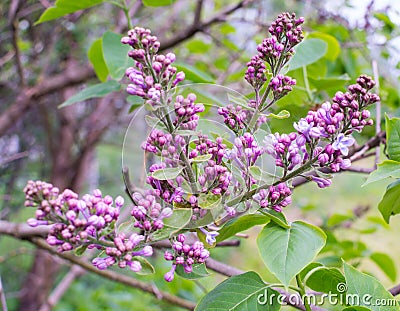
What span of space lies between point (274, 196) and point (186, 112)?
126mm

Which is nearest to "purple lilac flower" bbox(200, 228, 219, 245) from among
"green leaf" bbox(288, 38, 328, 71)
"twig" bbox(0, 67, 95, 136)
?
"green leaf" bbox(288, 38, 328, 71)

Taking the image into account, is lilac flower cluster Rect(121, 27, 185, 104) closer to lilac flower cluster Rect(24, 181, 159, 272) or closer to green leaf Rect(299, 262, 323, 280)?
lilac flower cluster Rect(24, 181, 159, 272)

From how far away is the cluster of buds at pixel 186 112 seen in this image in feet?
1.44

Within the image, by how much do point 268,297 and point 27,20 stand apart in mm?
2163

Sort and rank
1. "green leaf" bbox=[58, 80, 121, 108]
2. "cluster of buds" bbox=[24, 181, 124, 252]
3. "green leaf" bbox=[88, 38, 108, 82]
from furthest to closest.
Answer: "green leaf" bbox=[88, 38, 108, 82] < "green leaf" bbox=[58, 80, 121, 108] < "cluster of buds" bbox=[24, 181, 124, 252]

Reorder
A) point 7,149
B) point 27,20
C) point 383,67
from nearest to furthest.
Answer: point 383,67
point 27,20
point 7,149

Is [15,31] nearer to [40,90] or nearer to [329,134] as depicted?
[40,90]

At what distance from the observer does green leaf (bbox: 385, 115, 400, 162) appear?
1.92 feet

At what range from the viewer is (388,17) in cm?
135

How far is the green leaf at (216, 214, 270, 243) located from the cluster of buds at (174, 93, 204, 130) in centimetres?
12

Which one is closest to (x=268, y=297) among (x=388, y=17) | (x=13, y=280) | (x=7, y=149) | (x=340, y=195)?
(x=388, y=17)

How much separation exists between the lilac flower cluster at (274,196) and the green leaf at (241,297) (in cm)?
12

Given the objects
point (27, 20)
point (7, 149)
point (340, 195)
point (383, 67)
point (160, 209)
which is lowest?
point (340, 195)

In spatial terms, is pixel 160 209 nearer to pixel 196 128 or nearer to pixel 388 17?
pixel 196 128
